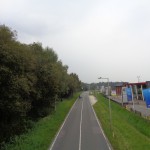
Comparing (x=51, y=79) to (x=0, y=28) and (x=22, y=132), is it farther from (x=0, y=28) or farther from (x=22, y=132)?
(x=0, y=28)

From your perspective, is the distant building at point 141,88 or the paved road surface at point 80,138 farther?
the distant building at point 141,88

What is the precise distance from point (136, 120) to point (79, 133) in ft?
48.6

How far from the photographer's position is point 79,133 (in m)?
37.9

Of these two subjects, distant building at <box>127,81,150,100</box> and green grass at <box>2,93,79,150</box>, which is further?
distant building at <box>127,81,150,100</box>

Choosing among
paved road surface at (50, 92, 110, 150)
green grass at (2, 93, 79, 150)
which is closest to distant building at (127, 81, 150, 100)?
paved road surface at (50, 92, 110, 150)

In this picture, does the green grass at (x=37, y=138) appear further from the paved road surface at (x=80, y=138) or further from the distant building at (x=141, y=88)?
the distant building at (x=141, y=88)

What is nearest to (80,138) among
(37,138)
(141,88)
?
(37,138)

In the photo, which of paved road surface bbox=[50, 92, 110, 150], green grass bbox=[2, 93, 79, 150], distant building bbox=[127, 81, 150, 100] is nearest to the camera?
green grass bbox=[2, 93, 79, 150]

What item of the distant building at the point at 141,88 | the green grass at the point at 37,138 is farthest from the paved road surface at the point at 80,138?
the distant building at the point at 141,88

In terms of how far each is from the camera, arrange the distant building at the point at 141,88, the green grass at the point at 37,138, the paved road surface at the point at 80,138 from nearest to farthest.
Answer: the green grass at the point at 37,138 < the paved road surface at the point at 80,138 < the distant building at the point at 141,88

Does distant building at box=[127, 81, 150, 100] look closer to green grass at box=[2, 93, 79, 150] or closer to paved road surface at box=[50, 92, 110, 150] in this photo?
paved road surface at box=[50, 92, 110, 150]

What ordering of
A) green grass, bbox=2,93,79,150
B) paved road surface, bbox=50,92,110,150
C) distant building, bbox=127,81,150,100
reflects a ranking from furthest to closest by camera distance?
distant building, bbox=127,81,150,100, paved road surface, bbox=50,92,110,150, green grass, bbox=2,93,79,150

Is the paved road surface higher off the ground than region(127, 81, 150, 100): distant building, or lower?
lower

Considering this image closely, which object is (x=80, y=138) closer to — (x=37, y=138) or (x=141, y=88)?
(x=37, y=138)
